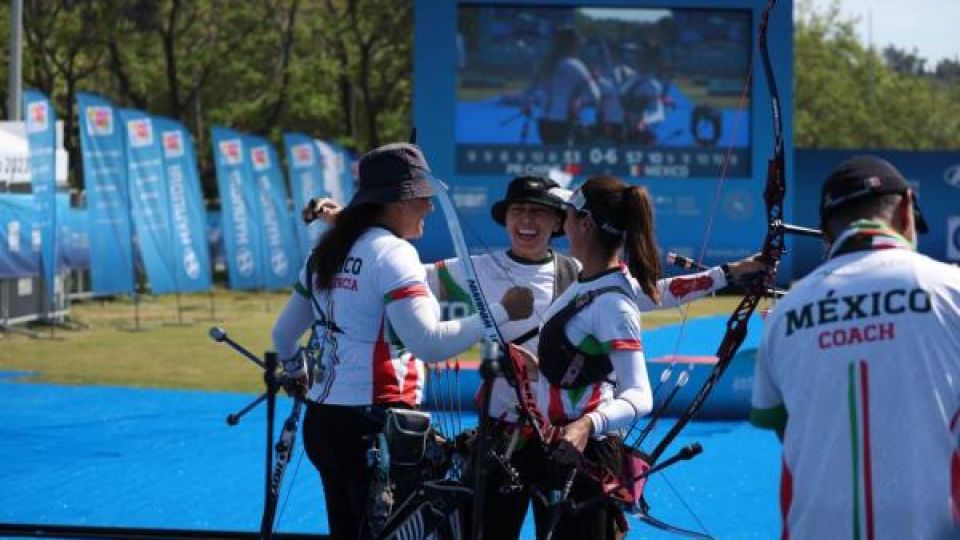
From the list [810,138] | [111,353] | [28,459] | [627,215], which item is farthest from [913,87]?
[627,215]

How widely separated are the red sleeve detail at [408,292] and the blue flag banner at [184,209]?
59.5ft

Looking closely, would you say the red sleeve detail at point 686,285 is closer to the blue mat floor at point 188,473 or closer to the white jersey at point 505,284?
the white jersey at point 505,284

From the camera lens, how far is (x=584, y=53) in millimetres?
18078

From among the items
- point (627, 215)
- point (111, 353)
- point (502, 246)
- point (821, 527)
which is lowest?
point (111, 353)

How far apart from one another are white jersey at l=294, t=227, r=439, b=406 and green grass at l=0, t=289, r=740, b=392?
9.62 meters

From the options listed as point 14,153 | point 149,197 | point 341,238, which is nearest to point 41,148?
point 14,153

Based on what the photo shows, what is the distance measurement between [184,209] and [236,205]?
359cm

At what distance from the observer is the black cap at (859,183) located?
288 centimetres

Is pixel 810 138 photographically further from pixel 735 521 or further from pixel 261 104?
pixel 735 521

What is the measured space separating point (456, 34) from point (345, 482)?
13755 mm

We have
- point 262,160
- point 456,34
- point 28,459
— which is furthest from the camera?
point 262,160

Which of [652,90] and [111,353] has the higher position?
[652,90]

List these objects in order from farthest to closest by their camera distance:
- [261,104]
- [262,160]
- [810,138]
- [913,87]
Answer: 1. [913,87]
2. [810,138]
3. [261,104]
4. [262,160]

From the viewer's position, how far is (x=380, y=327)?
4.13 m
